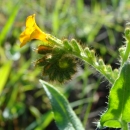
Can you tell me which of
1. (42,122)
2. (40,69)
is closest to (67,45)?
(42,122)

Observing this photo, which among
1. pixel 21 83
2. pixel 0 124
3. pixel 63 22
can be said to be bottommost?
pixel 0 124

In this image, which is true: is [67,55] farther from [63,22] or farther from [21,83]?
[63,22]

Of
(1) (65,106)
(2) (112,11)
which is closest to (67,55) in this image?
(1) (65,106)

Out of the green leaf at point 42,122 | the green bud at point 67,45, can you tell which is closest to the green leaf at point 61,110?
→ the green bud at point 67,45

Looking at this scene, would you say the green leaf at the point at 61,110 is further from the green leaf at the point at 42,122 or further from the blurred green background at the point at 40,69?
the green leaf at the point at 42,122

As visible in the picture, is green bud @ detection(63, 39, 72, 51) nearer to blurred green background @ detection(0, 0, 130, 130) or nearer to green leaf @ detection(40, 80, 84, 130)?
green leaf @ detection(40, 80, 84, 130)
